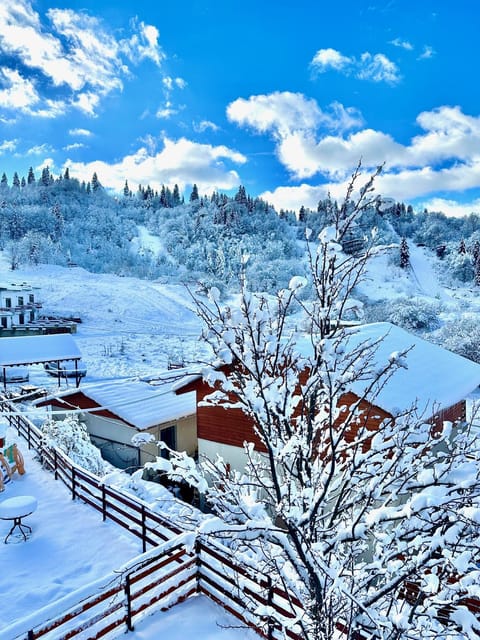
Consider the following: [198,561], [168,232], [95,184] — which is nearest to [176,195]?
[95,184]

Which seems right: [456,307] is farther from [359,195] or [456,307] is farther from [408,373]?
[359,195]

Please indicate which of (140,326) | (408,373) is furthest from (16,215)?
(408,373)

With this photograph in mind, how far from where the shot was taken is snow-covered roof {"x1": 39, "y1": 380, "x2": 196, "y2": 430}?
40.1 feet

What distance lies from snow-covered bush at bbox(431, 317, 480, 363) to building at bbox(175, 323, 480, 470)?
11.6 meters

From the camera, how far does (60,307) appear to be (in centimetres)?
4297

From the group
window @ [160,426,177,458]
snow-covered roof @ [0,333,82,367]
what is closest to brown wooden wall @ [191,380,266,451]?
window @ [160,426,177,458]

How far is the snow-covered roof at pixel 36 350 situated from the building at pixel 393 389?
878 cm

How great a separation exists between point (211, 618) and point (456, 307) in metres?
37.9

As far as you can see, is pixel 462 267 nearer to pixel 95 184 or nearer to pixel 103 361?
pixel 103 361

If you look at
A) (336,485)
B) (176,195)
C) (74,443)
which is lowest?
(74,443)

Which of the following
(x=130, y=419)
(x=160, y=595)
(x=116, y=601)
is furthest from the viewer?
(x=130, y=419)

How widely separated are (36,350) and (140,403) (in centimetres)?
757

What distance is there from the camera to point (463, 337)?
25203 millimetres

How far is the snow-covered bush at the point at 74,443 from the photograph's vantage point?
37.6 ft
